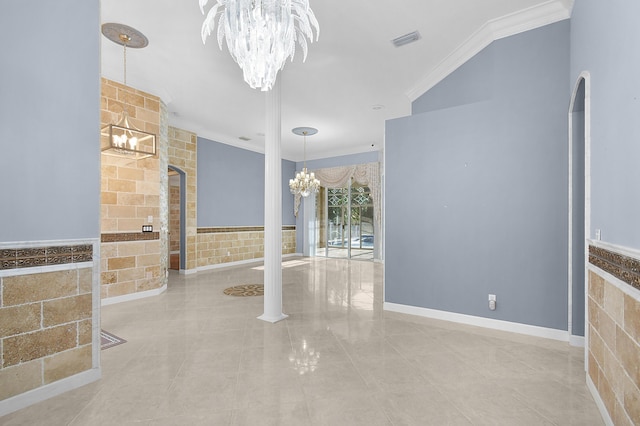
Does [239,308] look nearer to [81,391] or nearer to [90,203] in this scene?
[81,391]

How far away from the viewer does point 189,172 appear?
263 inches

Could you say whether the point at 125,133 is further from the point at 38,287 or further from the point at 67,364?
the point at 67,364

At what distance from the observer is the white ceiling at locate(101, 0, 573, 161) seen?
3035 millimetres


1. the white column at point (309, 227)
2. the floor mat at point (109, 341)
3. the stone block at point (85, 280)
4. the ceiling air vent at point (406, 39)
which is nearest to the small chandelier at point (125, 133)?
the stone block at point (85, 280)

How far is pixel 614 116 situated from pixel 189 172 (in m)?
6.78

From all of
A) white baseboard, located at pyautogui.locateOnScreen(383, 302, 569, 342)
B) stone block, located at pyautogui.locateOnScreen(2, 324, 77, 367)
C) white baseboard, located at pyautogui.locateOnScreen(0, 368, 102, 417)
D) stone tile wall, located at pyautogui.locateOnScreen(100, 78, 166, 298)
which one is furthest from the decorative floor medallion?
stone block, located at pyautogui.locateOnScreen(2, 324, 77, 367)

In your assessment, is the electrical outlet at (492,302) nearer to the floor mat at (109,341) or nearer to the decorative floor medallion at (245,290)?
the decorative floor medallion at (245,290)

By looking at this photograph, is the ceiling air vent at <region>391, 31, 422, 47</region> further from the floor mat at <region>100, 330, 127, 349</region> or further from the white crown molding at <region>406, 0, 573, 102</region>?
the floor mat at <region>100, 330, 127, 349</region>

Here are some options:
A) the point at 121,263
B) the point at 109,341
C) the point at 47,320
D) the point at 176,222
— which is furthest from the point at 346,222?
the point at 47,320


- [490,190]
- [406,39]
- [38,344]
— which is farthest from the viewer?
[406,39]

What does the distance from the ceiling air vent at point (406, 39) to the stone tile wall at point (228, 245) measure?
18.4ft

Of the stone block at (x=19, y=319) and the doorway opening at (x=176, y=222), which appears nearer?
the stone block at (x=19, y=319)

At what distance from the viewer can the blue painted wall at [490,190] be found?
3045mm

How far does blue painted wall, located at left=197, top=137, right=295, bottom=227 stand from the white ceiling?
108 cm
